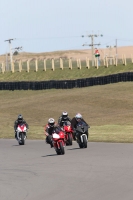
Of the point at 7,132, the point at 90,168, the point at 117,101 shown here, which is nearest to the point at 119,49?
the point at 117,101

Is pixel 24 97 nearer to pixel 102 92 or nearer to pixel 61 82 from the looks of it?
pixel 61 82

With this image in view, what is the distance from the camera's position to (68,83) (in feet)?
194

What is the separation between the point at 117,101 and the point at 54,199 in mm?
37599

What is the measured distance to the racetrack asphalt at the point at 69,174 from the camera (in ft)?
36.7

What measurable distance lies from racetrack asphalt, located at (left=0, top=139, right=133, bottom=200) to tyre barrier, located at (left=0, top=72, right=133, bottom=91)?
32492 millimetres

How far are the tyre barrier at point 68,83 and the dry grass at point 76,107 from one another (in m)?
0.52

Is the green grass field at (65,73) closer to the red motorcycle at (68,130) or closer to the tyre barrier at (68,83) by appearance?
the tyre barrier at (68,83)

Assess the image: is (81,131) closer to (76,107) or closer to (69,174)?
(69,174)

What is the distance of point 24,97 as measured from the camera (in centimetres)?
5878

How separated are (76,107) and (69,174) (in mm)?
32685

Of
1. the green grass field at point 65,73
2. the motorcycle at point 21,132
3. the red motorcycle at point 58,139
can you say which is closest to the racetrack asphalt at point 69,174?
the red motorcycle at point 58,139

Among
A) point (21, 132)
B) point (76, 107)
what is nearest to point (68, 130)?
point (21, 132)

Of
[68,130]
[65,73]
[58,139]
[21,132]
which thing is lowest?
[65,73]

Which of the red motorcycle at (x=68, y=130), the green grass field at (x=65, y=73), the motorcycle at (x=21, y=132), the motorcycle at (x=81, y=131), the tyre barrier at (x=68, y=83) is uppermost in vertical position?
the motorcycle at (x=81, y=131)
